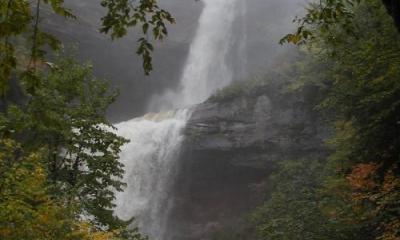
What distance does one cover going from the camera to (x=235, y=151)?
29.9 m

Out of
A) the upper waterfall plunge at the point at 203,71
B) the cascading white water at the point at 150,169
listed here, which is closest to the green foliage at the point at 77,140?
the cascading white water at the point at 150,169

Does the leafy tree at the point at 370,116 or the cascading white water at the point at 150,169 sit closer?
the leafy tree at the point at 370,116

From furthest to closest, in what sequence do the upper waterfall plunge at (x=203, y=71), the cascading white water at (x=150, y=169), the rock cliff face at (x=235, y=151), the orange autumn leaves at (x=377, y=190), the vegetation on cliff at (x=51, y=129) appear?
the upper waterfall plunge at (x=203, y=71), the cascading white water at (x=150, y=169), the rock cliff face at (x=235, y=151), the orange autumn leaves at (x=377, y=190), the vegetation on cliff at (x=51, y=129)

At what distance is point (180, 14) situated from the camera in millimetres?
53438

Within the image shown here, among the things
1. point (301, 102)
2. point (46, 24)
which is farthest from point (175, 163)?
point (46, 24)

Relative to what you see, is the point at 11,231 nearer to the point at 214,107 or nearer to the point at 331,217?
the point at 331,217

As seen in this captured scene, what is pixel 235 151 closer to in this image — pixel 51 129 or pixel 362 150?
pixel 362 150

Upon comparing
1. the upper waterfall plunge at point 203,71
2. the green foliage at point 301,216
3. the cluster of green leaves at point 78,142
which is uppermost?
the upper waterfall plunge at point 203,71

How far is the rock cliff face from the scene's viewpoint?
28.6 meters

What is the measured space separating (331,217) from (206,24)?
39932 millimetres

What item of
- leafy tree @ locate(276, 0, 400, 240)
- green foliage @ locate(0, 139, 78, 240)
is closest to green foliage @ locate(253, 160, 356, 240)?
leafy tree @ locate(276, 0, 400, 240)

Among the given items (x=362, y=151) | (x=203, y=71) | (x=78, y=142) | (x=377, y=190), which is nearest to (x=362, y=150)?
(x=362, y=151)

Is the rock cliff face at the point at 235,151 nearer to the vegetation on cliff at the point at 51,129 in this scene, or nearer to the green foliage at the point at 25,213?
the vegetation on cliff at the point at 51,129

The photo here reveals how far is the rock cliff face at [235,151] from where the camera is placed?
28.6 m
